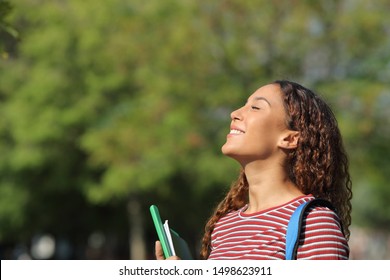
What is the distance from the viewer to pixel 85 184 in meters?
25.1

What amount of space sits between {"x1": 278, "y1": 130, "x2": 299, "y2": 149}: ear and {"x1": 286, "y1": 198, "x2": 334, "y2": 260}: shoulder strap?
0.31m

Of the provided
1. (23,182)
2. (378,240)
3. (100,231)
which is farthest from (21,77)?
(378,240)

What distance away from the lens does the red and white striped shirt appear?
283 centimetres

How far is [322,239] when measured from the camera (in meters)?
2.83

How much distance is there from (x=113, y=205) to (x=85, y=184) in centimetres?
289

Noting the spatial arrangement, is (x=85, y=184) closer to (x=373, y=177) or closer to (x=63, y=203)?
(x=63, y=203)

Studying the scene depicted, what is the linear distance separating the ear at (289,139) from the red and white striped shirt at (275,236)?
183 mm

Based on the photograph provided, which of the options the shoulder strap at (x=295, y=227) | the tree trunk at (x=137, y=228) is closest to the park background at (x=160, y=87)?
the tree trunk at (x=137, y=228)

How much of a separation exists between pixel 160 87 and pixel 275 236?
18.8m

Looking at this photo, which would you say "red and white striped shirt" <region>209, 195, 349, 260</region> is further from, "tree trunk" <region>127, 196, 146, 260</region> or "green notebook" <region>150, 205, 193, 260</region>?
"tree trunk" <region>127, 196, 146, 260</region>

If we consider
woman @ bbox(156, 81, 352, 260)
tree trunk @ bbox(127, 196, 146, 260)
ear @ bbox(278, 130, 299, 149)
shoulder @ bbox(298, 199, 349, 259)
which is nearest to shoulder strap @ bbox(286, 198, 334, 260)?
shoulder @ bbox(298, 199, 349, 259)

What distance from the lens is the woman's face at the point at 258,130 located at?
10.3 feet

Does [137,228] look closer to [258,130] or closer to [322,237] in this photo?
[258,130]

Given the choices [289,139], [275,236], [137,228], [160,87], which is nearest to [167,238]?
[275,236]
